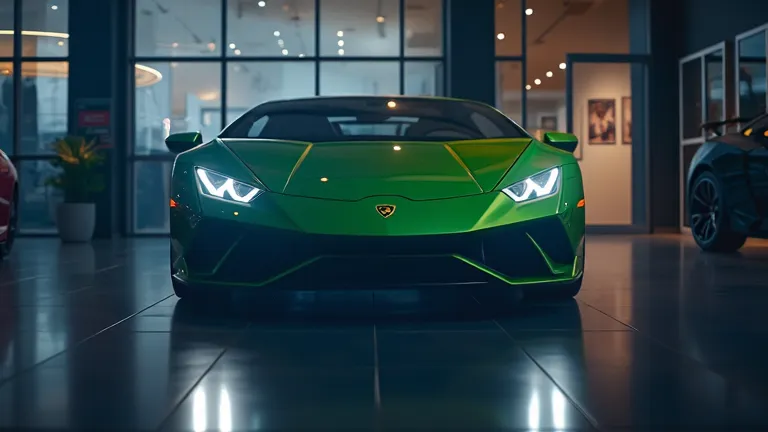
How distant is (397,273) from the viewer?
3812mm

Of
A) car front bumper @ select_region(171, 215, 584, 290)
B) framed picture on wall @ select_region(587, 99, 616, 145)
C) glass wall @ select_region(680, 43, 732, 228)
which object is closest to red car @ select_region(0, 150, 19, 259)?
car front bumper @ select_region(171, 215, 584, 290)

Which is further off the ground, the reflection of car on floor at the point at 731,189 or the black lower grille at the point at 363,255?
the reflection of car on floor at the point at 731,189

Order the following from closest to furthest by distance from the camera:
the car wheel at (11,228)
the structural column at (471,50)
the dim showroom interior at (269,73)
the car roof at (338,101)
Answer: the car roof at (338,101) < the car wheel at (11,228) < the structural column at (471,50) < the dim showroom interior at (269,73)

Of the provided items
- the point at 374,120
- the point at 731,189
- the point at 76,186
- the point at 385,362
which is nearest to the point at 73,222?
the point at 76,186

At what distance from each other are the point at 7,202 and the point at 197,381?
219 inches

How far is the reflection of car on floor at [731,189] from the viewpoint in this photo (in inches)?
293

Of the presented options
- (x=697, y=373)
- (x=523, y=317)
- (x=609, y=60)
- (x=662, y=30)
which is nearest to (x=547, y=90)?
(x=609, y=60)

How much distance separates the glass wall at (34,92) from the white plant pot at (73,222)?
1467 mm

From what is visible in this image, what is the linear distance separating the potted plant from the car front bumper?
30.0ft

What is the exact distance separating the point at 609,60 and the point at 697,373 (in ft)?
38.8

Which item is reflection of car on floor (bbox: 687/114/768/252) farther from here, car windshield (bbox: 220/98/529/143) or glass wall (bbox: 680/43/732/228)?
glass wall (bbox: 680/43/732/228)

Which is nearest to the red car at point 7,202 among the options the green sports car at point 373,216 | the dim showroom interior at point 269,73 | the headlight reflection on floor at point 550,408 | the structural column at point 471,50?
the green sports car at point 373,216

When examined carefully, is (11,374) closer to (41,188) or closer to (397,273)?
(397,273)

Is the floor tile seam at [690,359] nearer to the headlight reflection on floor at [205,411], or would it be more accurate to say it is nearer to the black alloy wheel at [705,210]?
the headlight reflection on floor at [205,411]
